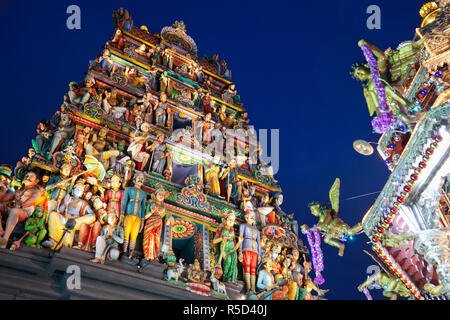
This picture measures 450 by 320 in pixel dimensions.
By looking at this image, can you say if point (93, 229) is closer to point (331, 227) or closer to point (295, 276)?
point (295, 276)

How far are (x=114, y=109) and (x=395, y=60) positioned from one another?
11.3 m

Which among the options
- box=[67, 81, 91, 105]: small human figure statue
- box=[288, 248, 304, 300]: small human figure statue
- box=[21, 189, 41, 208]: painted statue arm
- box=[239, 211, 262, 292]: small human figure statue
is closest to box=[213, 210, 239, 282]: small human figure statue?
box=[239, 211, 262, 292]: small human figure statue

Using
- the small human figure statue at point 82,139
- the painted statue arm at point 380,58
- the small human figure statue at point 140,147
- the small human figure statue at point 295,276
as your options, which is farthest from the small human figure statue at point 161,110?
the painted statue arm at point 380,58

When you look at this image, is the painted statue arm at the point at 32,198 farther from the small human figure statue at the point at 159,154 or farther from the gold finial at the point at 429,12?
the gold finial at the point at 429,12

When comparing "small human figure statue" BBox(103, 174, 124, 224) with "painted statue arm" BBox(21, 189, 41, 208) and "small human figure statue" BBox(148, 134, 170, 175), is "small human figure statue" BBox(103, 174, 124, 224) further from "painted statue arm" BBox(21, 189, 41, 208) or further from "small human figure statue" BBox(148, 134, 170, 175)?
"small human figure statue" BBox(148, 134, 170, 175)

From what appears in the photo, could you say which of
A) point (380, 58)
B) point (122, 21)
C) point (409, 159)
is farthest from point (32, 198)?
point (380, 58)

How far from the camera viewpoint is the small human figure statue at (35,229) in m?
10.6

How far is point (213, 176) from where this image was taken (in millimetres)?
16156

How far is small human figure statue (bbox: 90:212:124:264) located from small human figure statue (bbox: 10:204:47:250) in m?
1.31

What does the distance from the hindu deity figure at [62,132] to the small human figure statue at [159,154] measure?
2.63m

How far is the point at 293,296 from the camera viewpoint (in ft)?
44.0

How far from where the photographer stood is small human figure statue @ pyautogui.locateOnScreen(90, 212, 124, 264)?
10868mm

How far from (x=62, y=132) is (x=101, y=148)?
48.7 inches
